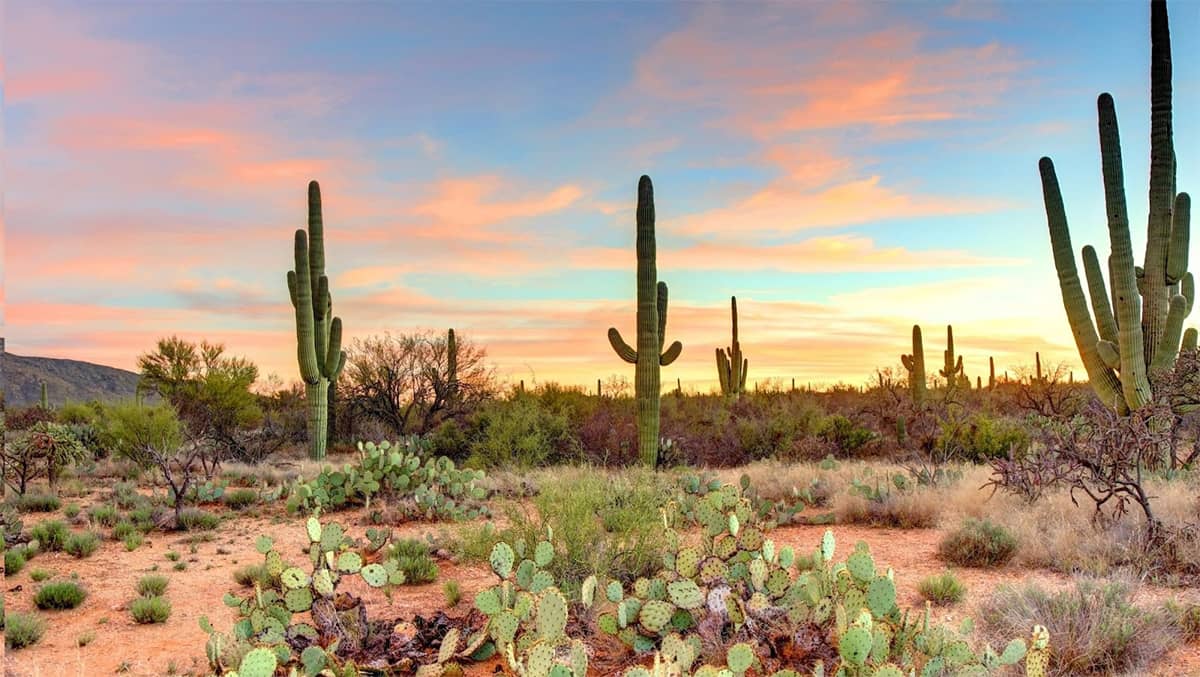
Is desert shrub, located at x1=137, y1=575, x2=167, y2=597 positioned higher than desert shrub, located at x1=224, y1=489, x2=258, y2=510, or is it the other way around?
desert shrub, located at x1=224, y1=489, x2=258, y2=510

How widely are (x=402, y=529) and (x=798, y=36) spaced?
8.78 m

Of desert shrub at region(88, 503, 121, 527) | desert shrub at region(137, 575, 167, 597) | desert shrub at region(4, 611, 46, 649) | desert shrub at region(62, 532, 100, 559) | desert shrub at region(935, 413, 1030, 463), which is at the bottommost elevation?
desert shrub at region(4, 611, 46, 649)

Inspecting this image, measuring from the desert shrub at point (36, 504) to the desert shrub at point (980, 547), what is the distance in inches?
462

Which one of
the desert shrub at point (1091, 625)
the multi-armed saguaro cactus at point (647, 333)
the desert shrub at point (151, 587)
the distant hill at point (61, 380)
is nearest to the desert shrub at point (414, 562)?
the desert shrub at point (151, 587)

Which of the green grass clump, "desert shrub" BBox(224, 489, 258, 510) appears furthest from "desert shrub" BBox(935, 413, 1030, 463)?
the green grass clump

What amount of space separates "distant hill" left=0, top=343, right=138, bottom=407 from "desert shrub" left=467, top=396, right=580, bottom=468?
3830 centimetres

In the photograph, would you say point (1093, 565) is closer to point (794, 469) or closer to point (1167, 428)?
Result: point (1167, 428)

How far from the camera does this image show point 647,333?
56.2 ft

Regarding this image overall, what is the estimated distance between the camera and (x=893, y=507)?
35.6ft

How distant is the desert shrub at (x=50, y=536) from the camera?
10000 millimetres

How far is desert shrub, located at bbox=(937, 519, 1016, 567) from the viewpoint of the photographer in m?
8.42

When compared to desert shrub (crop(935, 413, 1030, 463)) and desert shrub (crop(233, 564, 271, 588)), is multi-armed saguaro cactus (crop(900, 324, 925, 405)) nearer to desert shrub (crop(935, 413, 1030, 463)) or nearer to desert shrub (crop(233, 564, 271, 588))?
desert shrub (crop(935, 413, 1030, 463))

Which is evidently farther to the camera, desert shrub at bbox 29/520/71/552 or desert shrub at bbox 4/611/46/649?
desert shrub at bbox 29/520/71/552

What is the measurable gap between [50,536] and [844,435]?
14139mm
